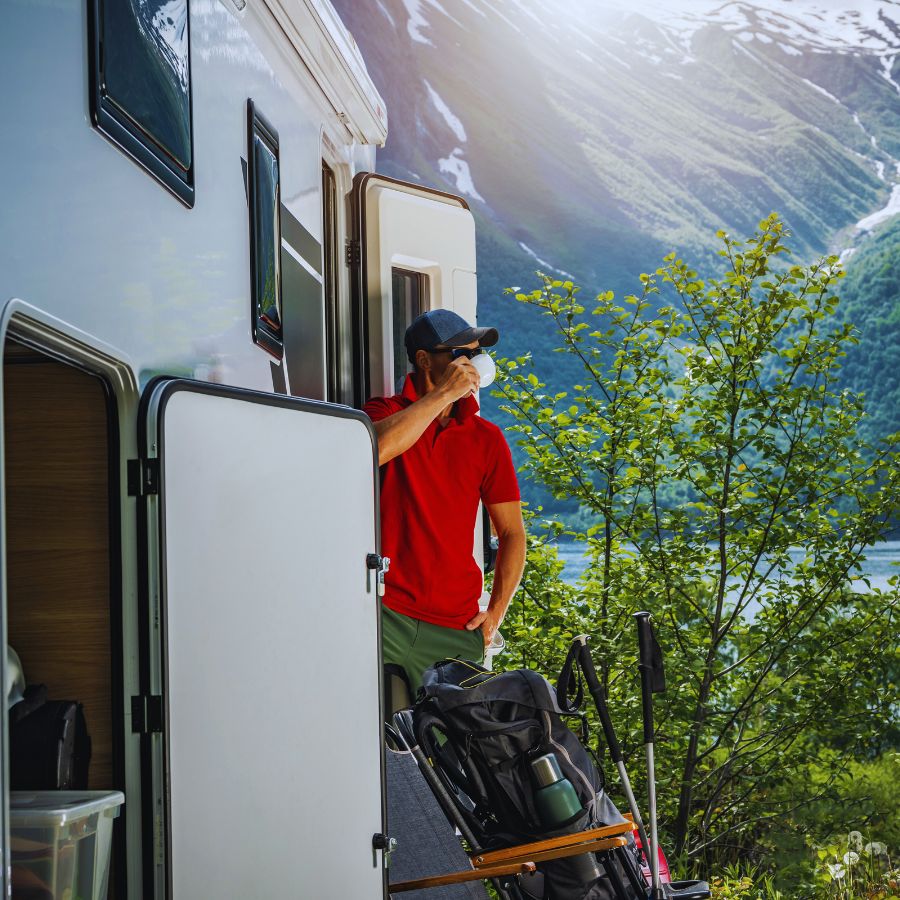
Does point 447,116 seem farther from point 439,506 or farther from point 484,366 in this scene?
point 439,506

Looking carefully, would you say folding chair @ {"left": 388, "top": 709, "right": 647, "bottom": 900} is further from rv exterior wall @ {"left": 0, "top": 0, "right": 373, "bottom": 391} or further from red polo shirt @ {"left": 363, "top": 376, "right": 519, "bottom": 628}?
rv exterior wall @ {"left": 0, "top": 0, "right": 373, "bottom": 391}

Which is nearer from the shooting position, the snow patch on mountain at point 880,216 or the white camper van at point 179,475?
the white camper van at point 179,475

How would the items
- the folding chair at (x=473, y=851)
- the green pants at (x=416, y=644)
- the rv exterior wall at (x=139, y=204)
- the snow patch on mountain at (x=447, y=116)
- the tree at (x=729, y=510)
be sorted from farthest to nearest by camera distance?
the snow patch on mountain at (x=447, y=116) < the tree at (x=729, y=510) < the green pants at (x=416, y=644) < the folding chair at (x=473, y=851) < the rv exterior wall at (x=139, y=204)

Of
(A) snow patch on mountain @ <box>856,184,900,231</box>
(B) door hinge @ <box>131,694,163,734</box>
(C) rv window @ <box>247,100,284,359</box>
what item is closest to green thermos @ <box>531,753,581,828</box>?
(B) door hinge @ <box>131,694,163,734</box>

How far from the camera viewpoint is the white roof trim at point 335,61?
311 cm

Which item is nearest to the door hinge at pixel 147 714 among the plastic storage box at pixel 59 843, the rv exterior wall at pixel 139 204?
the plastic storage box at pixel 59 843

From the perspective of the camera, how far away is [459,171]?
47625mm

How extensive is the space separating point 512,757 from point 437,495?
2.90 feet

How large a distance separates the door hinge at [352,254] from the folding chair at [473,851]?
5.60ft

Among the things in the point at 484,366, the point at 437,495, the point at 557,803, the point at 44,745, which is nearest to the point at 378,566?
the point at 437,495

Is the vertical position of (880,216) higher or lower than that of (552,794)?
higher

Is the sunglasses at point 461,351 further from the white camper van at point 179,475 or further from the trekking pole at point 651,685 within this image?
the trekking pole at point 651,685

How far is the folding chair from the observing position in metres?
2.69

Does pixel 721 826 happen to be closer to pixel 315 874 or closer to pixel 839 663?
pixel 839 663
